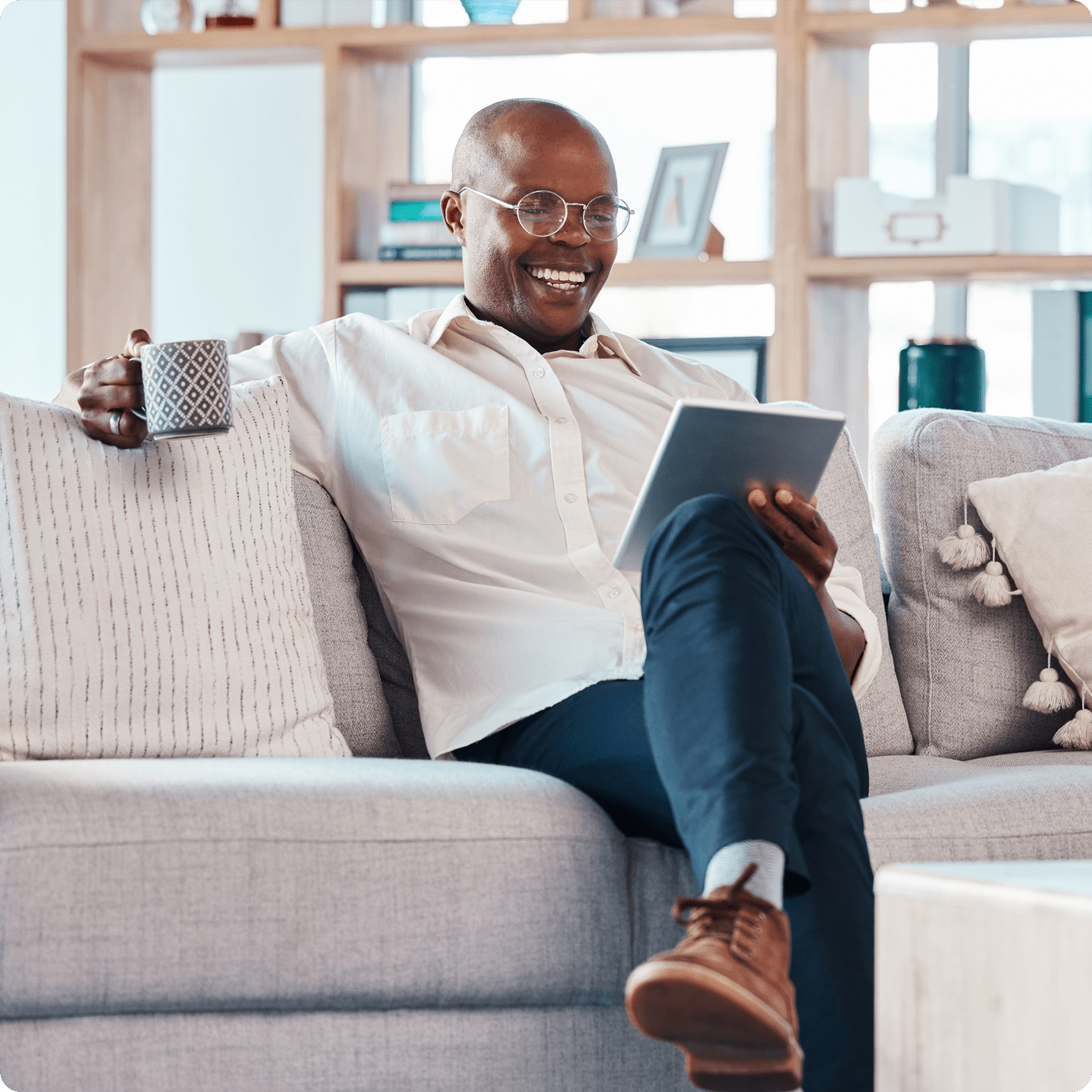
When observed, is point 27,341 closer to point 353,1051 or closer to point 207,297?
point 207,297

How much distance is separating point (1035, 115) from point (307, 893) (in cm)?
284

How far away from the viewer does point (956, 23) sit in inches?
112

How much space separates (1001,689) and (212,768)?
1.10 metres

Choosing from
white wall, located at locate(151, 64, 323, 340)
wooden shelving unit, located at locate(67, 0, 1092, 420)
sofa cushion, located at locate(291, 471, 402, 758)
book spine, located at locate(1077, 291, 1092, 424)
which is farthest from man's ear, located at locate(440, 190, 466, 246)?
book spine, located at locate(1077, 291, 1092, 424)

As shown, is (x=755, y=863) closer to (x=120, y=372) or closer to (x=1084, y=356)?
(x=120, y=372)

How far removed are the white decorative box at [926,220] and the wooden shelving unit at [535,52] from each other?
0.13 ft

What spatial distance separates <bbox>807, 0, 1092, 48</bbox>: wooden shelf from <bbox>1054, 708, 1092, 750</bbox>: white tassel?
5.36 ft

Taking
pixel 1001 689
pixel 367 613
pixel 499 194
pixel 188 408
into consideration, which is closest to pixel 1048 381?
pixel 1001 689

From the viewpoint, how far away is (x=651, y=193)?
3.05 metres

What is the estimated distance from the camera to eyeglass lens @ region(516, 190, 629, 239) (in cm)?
179

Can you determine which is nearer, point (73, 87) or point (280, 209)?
point (73, 87)

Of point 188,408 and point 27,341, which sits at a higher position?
point 27,341

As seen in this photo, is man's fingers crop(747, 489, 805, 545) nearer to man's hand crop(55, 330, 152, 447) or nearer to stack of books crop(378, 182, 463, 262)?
man's hand crop(55, 330, 152, 447)

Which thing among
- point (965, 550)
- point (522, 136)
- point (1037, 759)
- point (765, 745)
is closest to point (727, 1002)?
point (765, 745)
